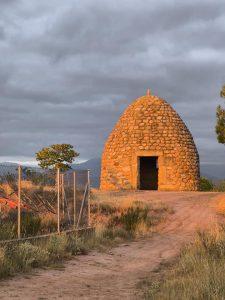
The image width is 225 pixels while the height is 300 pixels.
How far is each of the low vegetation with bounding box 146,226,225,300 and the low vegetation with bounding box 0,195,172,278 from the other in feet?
9.32

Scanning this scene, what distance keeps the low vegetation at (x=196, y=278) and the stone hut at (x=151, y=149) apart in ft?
60.5

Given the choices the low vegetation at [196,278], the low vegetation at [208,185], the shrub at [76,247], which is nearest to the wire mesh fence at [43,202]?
the shrub at [76,247]

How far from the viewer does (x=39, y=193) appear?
19281 mm

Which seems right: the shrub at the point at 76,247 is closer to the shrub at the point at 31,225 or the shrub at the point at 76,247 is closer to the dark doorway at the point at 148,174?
the shrub at the point at 31,225

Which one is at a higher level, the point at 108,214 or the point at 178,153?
the point at 178,153

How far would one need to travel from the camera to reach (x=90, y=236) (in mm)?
16062

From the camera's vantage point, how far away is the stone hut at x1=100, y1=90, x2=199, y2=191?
102 ft

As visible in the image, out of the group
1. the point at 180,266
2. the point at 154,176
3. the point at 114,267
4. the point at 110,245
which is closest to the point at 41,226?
the point at 110,245

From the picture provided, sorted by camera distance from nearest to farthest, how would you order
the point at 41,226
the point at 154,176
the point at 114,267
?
the point at 114,267, the point at 41,226, the point at 154,176

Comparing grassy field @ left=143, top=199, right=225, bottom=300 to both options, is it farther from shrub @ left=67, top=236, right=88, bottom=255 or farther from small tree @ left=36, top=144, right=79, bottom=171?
small tree @ left=36, top=144, right=79, bottom=171

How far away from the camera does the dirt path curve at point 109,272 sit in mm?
9070

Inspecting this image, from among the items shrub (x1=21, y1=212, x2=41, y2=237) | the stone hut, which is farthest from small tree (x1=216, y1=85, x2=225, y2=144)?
shrub (x1=21, y1=212, x2=41, y2=237)

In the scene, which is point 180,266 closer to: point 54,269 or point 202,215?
point 54,269

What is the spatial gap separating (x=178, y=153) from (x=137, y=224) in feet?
43.7
